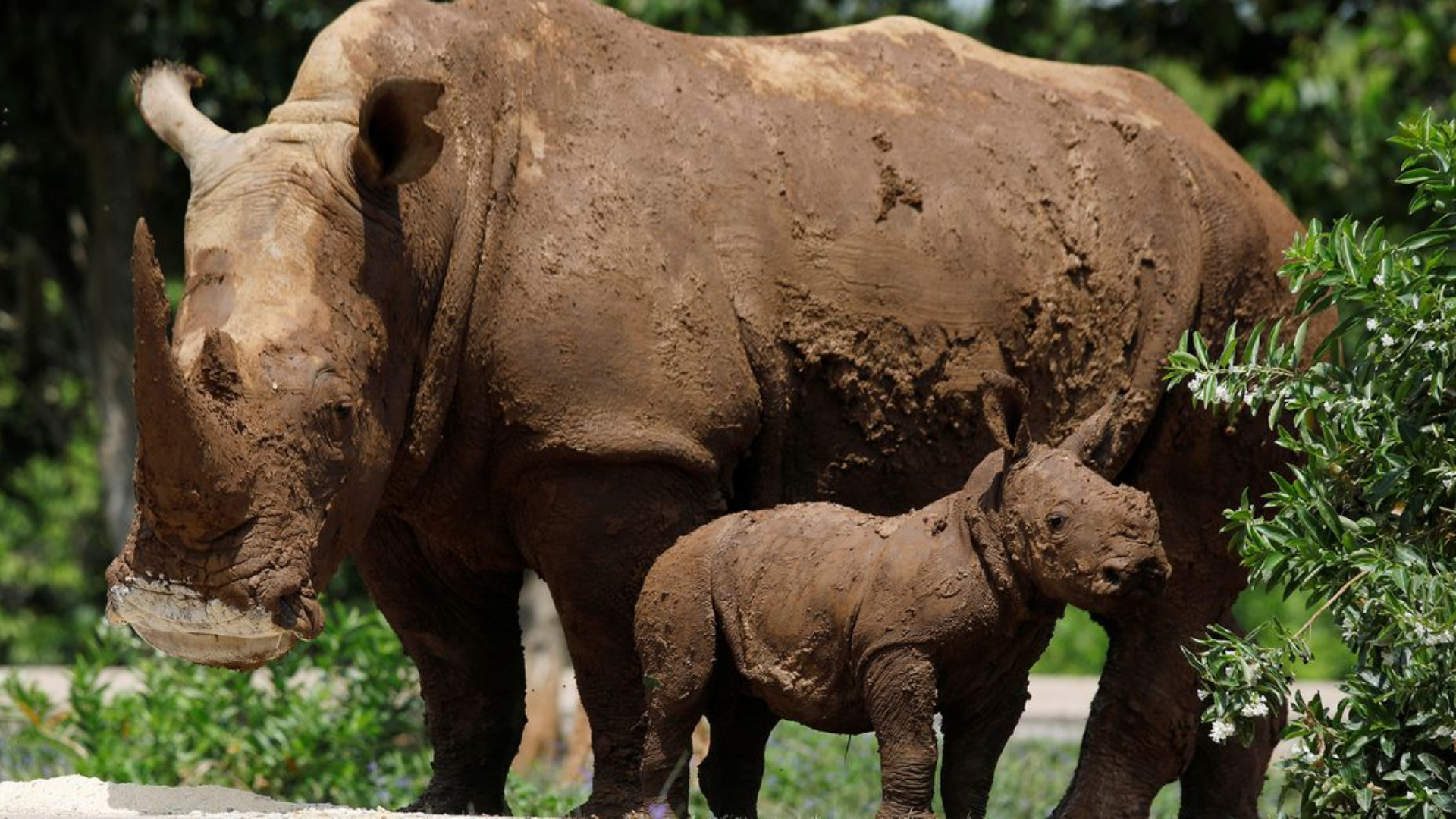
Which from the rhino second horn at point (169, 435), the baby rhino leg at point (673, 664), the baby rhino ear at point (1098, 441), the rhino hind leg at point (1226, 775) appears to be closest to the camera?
the rhino second horn at point (169, 435)

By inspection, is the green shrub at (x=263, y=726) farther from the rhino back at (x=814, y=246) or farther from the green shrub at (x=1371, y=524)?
the green shrub at (x=1371, y=524)

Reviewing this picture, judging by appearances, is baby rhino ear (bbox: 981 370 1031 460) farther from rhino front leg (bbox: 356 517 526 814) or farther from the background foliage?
the background foliage

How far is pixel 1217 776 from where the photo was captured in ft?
25.0

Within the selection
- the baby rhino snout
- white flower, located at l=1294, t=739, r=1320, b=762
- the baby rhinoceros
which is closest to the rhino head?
the baby rhinoceros

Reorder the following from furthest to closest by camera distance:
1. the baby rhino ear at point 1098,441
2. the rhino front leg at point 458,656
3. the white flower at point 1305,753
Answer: the rhino front leg at point 458,656
the baby rhino ear at point 1098,441
the white flower at point 1305,753

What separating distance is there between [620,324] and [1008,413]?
1139mm

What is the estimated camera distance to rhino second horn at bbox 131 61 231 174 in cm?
639

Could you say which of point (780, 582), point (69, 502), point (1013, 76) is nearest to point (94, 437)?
point (69, 502)

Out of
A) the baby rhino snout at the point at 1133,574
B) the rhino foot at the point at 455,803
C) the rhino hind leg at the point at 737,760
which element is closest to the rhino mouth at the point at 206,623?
the rhino hind leg at the point at 737,760

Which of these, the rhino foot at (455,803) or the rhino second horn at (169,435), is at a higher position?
the rhino second horn at (169,435)

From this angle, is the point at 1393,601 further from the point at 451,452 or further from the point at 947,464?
the point at 451,452

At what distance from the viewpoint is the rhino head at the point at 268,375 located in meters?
5.48

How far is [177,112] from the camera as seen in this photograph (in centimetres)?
653

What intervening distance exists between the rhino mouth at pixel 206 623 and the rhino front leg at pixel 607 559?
2.94 feet
